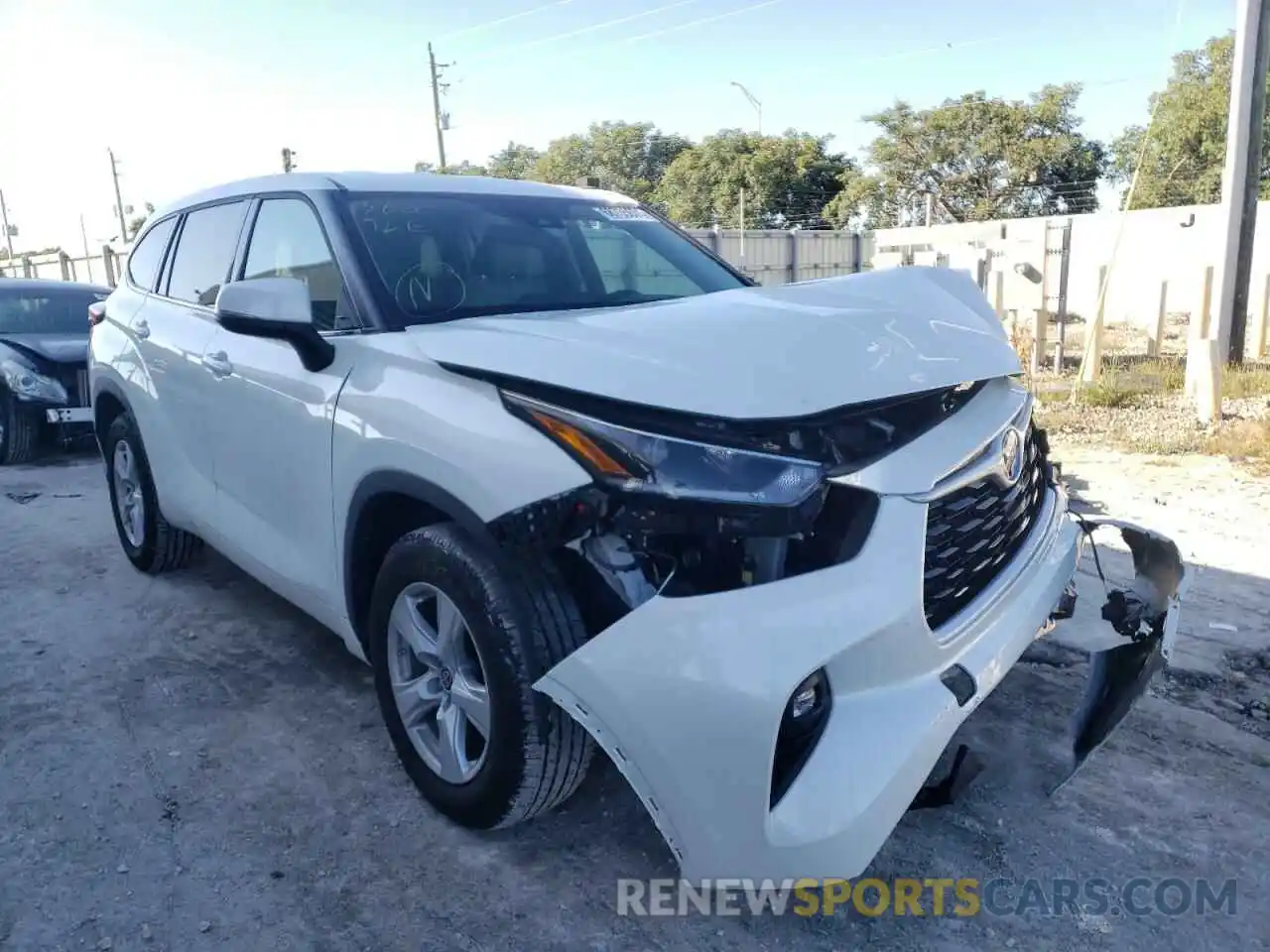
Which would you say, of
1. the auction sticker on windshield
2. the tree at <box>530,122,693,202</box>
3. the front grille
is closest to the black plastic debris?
the front grille

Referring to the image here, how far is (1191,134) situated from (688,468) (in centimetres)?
3826

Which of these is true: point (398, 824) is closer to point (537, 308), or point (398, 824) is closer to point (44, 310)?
point (537, 308)

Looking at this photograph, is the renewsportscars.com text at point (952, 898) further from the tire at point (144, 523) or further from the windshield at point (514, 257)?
the tire at point (144, 523)

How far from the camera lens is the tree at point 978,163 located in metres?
38.4

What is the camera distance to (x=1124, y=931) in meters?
2.27

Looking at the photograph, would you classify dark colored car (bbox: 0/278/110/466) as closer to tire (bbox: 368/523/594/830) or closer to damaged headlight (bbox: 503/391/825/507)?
tire (bbox: 368/523/594/830)

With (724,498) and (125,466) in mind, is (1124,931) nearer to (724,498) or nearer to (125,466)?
(724,498)

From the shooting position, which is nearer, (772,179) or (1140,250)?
(1140,250)

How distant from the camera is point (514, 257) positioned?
3326mm

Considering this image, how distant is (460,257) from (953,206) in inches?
1663

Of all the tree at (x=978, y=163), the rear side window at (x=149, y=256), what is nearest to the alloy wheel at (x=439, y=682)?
the rear side window at (x=149, y=256)

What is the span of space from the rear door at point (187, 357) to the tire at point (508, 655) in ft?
5.29

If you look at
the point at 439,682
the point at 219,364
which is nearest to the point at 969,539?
the point at 439,682

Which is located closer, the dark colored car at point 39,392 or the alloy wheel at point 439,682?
the alloy wheel at point 439,682
